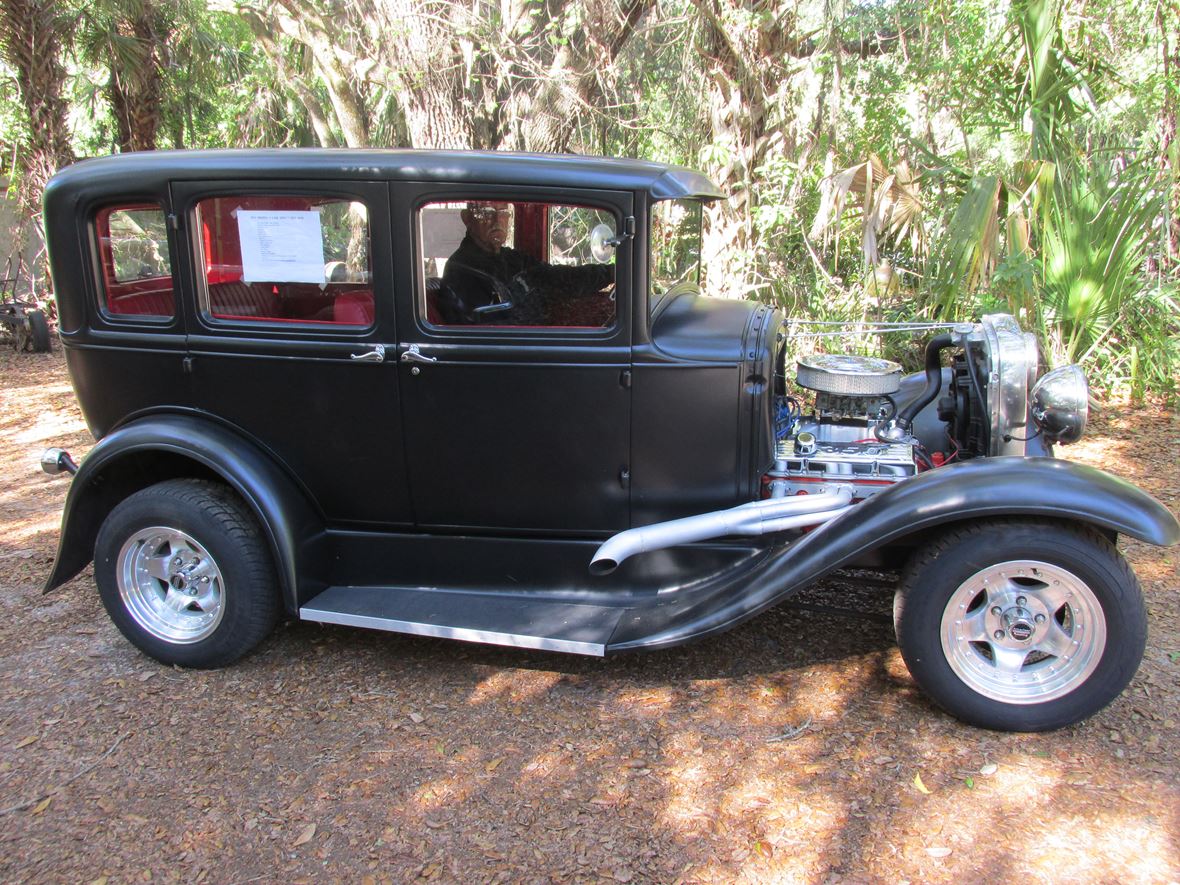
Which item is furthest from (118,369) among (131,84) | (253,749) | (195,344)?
(131,84)

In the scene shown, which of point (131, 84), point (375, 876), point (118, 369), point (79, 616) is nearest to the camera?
point (375, 876)

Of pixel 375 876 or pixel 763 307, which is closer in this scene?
pixel 375 876

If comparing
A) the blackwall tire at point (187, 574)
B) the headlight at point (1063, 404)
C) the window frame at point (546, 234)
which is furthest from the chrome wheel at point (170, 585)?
the headlight at point (1063, 404)

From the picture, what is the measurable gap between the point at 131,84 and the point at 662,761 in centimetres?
1129

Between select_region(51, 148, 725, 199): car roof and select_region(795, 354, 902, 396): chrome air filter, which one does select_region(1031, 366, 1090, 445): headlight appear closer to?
select_region(795, 354, 902, 396): chrome air filter

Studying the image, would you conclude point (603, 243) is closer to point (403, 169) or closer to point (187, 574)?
point (403, 169)

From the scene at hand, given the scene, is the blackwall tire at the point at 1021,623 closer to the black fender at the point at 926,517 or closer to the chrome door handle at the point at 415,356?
the black fender at the point at 926,517

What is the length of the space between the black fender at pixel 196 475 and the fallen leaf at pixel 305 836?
96 centimetres

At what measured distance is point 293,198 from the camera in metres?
3.29

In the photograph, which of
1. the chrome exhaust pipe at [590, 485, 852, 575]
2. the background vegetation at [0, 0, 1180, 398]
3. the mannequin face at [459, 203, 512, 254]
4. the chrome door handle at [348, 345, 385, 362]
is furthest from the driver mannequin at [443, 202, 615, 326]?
the background vegetation at [0, 0, 1180, 398]

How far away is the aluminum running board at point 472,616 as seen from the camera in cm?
311

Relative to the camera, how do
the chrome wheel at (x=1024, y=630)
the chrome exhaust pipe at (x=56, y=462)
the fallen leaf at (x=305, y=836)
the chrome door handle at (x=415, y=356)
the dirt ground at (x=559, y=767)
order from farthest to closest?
the chrome exhaust pipe at (x=56, y=462) < the chrome door handle at (x=415, y=356) < the chrome wheel at (x=1024, y=630) < the fallen leaf at (x=305, y=836) < the dirt ground at (x=559, y=767)

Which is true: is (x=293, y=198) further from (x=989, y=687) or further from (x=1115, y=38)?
(x=1115, y=38)

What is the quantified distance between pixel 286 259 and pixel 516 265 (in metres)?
0.90
